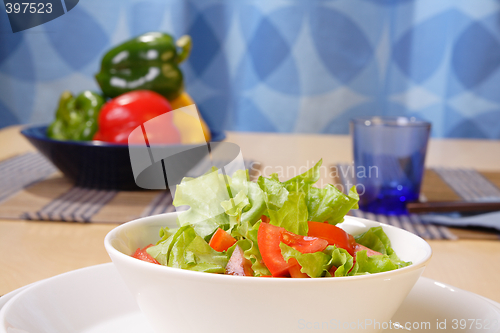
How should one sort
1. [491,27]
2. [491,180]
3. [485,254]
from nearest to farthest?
[485,254], [491,180], [491,27]

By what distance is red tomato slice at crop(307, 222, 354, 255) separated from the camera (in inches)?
15.0

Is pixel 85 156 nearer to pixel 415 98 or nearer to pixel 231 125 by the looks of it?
pixel 231 125

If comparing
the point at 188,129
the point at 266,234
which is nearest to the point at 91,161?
the point at 188,129

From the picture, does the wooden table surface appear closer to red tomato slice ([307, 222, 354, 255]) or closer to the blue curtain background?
red tomato slice ([307, 222, 354, 255])

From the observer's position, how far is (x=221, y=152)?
1.18 meters

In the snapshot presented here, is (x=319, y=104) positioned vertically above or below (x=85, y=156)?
below

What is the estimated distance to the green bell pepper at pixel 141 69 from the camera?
4.09ft

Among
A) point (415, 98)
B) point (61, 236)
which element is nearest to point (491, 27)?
point (415, 98)

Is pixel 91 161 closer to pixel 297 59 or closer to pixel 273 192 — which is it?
pixel 273 192

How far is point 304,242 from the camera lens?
0.35 m

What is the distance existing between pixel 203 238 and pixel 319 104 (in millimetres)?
2189

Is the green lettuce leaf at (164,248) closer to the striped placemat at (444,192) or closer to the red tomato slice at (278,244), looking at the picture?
the red tomato slice at (278,244)

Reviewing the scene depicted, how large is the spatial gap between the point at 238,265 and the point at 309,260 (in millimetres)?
59

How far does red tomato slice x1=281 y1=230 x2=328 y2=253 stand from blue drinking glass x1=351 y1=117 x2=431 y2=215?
57cm
